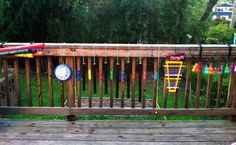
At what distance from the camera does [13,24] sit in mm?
6191

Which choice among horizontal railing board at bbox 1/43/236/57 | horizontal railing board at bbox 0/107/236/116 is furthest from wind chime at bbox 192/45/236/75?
horizontal railing board at bbox 0/107/236/116

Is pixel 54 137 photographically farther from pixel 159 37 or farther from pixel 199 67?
pixel 159 37

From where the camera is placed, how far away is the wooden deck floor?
111 inches

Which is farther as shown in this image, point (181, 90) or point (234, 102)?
point (181, 90)

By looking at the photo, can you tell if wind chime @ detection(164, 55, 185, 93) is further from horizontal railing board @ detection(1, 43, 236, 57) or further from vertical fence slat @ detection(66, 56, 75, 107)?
vertical fence slat @ detection(66, 56, 75, 107)

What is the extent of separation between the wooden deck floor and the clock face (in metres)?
0.53

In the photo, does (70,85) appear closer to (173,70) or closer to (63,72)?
(63,72)

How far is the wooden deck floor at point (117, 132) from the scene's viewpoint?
282cm

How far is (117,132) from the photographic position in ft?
9.89

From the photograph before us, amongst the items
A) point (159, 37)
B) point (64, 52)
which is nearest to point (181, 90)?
point (159, 37)

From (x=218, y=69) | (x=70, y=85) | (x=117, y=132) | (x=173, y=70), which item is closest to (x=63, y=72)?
(x=70, y=85)

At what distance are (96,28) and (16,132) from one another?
12.5 ft

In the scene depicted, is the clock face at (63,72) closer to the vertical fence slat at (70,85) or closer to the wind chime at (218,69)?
the vertical fence slat at (70,85)

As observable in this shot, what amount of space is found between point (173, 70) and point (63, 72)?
1.12m
